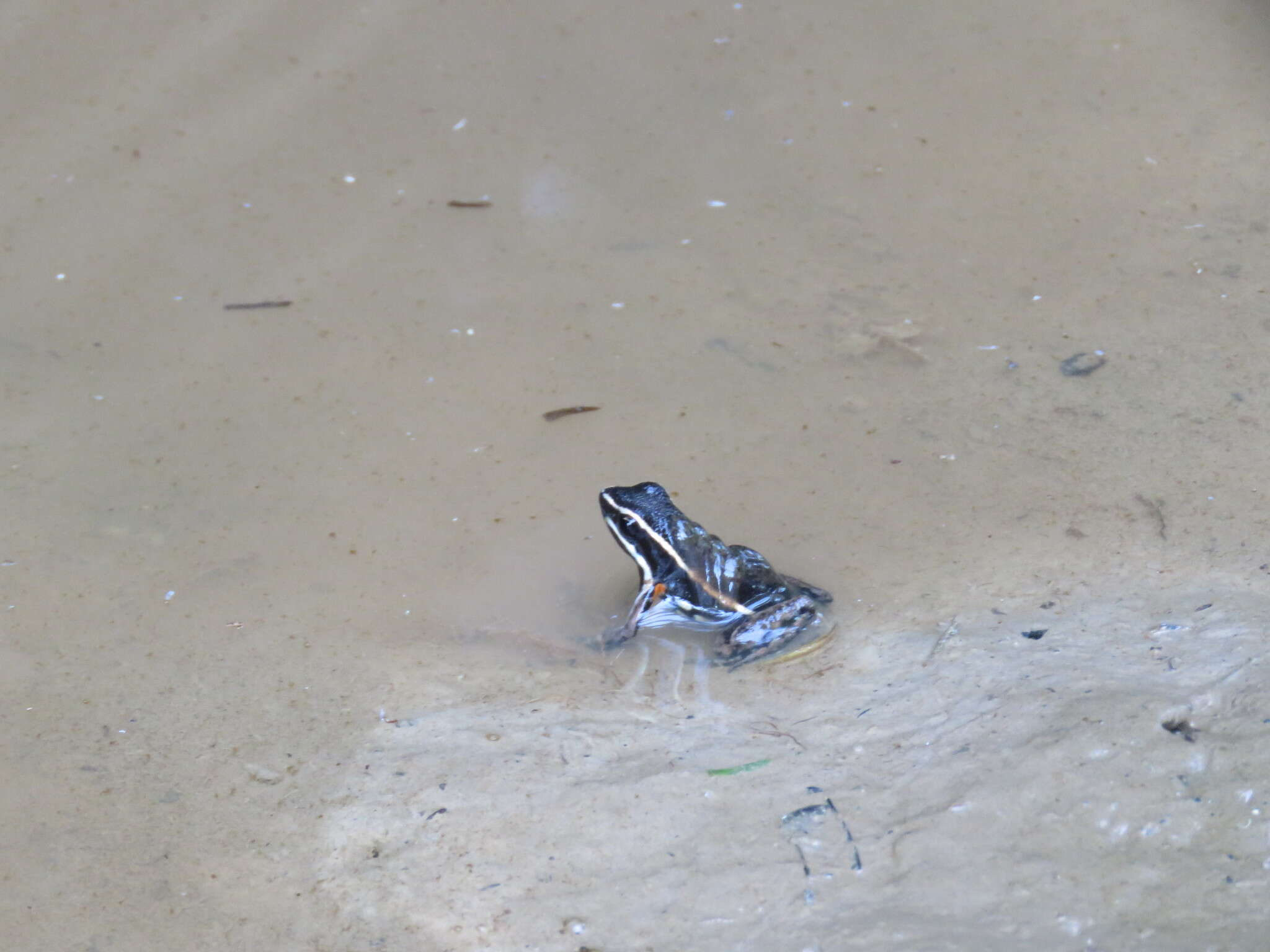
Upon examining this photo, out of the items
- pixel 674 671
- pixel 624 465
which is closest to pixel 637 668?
pixel 674 671

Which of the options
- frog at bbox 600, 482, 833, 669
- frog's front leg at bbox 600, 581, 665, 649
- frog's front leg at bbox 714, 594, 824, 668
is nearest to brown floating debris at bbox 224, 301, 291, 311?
frog at bbox 600, 482, 833, 669

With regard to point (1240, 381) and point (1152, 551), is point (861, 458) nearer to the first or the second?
point (1152, 551)

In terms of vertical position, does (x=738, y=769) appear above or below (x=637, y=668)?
above

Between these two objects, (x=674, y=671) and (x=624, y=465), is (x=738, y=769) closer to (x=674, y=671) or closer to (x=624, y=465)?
(x=674, y=671)

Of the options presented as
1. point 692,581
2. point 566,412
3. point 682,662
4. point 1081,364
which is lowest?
point 682,662

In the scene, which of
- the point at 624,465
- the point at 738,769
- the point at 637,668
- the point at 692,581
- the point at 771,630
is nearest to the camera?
the point at 738,769

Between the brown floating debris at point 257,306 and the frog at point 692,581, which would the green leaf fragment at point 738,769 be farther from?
the brown floating debris at point 257,306
